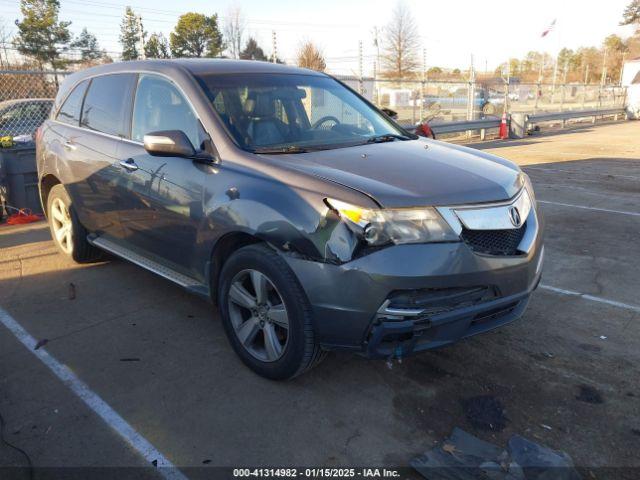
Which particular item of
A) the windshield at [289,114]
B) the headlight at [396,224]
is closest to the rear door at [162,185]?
the windshield at [289,114]

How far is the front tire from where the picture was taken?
9.32ft

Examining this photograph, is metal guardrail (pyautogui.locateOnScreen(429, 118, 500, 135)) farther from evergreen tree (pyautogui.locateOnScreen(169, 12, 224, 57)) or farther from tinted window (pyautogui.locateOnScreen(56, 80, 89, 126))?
evergreen tree (pyautogui.locateOnScreen(169, 12, 224, 57))

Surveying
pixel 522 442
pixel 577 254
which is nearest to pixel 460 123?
pixel 577 254

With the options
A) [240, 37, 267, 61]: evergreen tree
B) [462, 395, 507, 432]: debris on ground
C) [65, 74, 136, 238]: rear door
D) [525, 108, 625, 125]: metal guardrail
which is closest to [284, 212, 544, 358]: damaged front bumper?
[462, 395, 507, 432]: debris on ground

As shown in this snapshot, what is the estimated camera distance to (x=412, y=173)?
3014mm

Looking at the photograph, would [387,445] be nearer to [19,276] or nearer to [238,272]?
[238,272]

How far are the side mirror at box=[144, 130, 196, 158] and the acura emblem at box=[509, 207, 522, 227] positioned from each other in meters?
1.96

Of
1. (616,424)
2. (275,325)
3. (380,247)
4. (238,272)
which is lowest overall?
(616,424)

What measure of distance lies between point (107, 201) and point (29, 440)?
2140mm

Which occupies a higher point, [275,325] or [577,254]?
[275,325]

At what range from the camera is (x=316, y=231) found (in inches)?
107

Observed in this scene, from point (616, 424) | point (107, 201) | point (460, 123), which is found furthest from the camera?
point (460, 123)

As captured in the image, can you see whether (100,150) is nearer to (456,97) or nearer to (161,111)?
(161,111)

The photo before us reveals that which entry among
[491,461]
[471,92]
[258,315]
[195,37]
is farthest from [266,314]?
[195,37]
